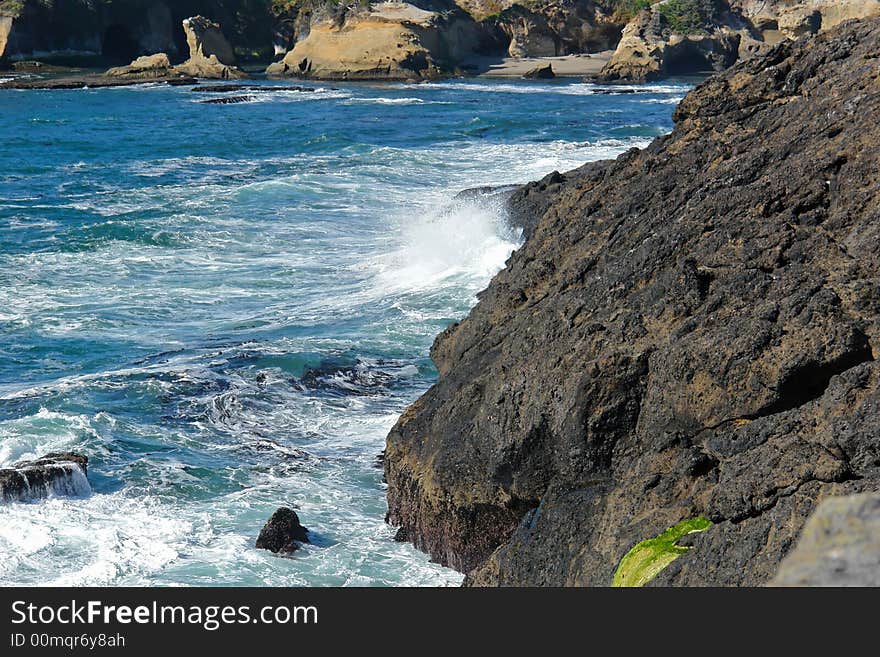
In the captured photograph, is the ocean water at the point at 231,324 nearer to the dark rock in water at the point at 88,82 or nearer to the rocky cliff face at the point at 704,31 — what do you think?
the dark rock in water at the point at 88,82

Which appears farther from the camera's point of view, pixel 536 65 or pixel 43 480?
pixel 536 65

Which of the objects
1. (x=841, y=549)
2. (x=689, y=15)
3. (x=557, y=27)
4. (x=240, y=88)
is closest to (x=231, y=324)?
(x=841, y=549)

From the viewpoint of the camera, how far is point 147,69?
246ft

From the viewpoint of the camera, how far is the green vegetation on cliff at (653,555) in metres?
7.80

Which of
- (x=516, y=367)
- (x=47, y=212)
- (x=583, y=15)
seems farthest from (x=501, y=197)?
(x=583, y=15)

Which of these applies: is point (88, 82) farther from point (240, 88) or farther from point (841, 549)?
point (841, 549)

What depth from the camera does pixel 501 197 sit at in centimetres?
2578

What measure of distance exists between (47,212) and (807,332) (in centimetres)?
2646

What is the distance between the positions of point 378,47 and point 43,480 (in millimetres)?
63139

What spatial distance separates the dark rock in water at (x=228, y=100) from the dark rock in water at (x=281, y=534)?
5026 cm

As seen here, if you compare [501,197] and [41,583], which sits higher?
[501,197]

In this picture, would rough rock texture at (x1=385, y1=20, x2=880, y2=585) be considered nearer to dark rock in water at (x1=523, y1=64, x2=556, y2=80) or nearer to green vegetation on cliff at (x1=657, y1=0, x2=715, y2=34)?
dark rock in water at (x1=523, y1=64, x2=556, y2=80)

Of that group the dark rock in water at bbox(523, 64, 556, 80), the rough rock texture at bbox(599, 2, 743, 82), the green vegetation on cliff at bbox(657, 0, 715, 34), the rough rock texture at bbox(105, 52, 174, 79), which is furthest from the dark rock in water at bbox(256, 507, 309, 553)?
the green vegetation on cliff at bbox(657, 0, 715, 34)

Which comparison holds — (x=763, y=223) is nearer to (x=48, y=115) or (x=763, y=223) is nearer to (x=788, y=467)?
(x=788, y=467)
